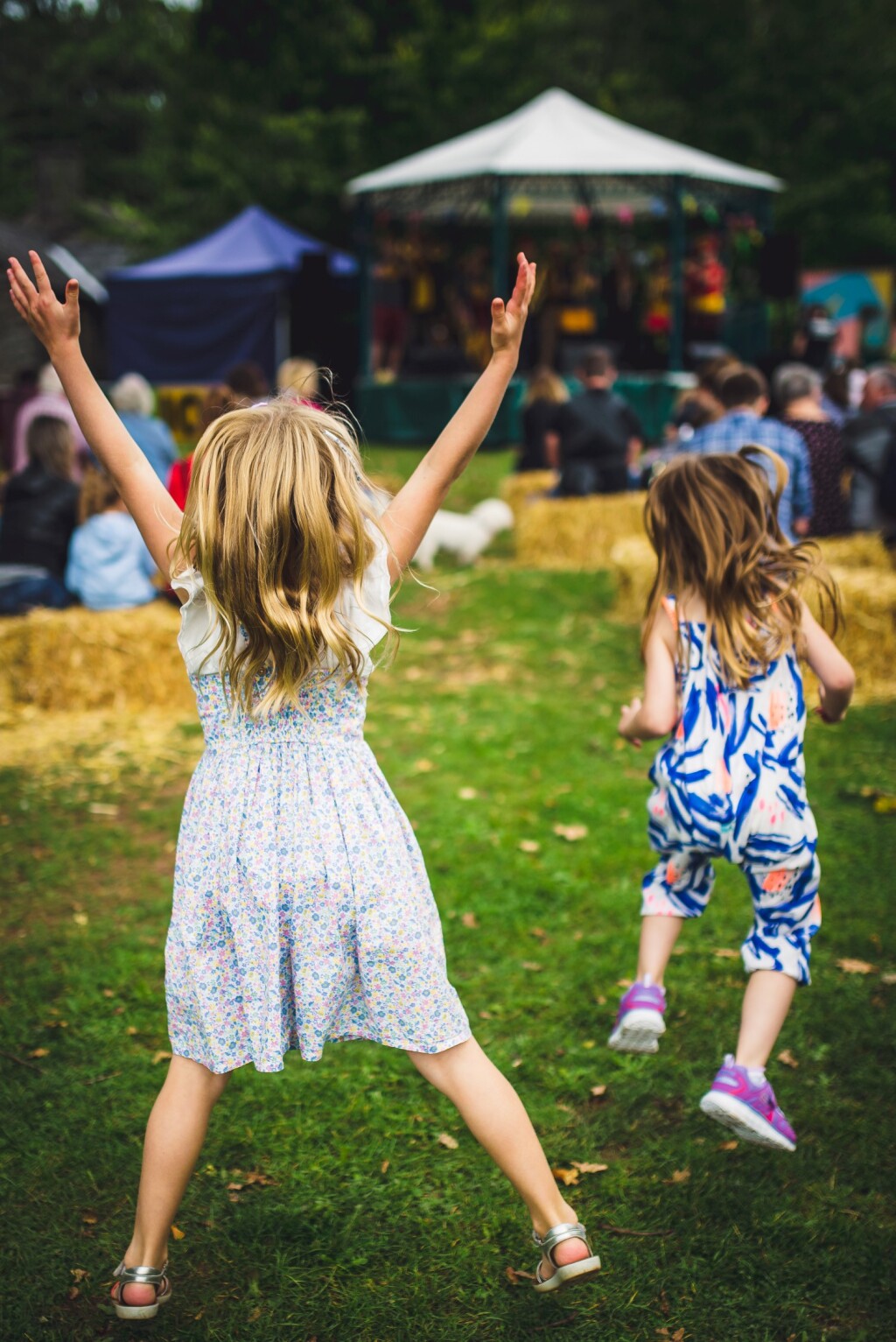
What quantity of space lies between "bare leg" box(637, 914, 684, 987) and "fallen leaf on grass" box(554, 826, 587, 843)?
175 centimetres

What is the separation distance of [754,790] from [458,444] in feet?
3.62

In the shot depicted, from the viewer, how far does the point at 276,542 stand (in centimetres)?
215

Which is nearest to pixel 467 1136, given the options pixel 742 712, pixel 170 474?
pixel 742 712

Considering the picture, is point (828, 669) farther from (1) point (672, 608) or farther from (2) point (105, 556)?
(2) point (105, 556)

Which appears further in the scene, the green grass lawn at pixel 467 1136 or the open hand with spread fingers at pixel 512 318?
the green grass lawn at pixel 467 1136

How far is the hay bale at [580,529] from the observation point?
33.3 ft

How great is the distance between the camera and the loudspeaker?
53.5ft

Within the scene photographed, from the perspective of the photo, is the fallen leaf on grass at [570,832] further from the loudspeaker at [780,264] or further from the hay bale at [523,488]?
the loudspeaker at [780,264]

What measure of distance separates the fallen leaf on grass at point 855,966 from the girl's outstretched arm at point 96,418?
8.27 ft

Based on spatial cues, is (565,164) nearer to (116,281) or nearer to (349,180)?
(116,281)

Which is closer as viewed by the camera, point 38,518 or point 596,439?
point 38,518

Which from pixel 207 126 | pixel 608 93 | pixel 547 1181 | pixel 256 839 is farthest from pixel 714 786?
pixel 608 93

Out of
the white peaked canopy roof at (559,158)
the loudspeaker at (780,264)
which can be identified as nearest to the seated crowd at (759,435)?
the white peaked canopy roof at (559,158)

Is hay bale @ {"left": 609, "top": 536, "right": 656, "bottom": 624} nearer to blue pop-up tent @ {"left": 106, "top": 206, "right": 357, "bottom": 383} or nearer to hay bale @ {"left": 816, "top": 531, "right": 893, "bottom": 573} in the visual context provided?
hay bale @ {"left": 816, "top": 531, "right": 893, "bottom": 573}
